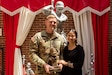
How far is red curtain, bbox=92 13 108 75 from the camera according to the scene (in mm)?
4730

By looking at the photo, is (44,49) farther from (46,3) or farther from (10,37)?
(10,37)

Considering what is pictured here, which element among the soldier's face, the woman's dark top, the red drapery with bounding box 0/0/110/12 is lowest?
the woman's dark top

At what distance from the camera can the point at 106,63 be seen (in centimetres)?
473

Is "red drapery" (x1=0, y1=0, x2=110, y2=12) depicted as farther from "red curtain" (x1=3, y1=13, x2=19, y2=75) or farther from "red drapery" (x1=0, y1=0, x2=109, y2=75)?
"red curtain" (x1=3, y1=13, x2=19, y2=75)

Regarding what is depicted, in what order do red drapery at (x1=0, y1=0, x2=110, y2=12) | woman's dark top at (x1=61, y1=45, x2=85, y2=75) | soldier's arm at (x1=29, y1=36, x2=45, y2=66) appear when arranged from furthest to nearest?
red drapery at (x1=0, y1=0, x2=110, y2=12), woman's dark top at (x1=61, y1=45, x2=85, y2=75), soldier's arm at (x1=29, y1=36, x2=45, y2=66)

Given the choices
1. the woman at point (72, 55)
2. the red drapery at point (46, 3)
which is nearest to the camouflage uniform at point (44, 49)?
the woman at point (72, 55)

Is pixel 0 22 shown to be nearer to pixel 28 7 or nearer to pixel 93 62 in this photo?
pixel 28 7

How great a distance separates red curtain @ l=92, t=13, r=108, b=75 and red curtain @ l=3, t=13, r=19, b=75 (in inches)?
60.1

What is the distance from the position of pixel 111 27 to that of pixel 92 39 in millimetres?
448

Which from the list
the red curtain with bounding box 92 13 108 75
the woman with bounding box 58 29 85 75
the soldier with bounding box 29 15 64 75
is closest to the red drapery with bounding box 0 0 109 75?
→ the red curtain with bounding box 92 13 108 75

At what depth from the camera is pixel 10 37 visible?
4867 millimetres

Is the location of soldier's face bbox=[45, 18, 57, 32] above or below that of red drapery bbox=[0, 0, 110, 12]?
below

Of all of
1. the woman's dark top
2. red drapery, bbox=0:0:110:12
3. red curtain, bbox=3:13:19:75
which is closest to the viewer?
the woman's dark top

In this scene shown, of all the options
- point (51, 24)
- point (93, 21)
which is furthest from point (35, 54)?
point (93, 21)
